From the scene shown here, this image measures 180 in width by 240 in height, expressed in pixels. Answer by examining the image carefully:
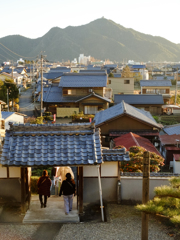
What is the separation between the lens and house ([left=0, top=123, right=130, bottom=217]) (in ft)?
26.3

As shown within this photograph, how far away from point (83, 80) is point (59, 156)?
112ft

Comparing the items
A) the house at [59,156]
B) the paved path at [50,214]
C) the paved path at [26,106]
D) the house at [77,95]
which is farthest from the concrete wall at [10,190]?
the house at [77,95]

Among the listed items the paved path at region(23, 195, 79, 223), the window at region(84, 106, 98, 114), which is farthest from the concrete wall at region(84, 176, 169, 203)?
the window at region(84, 106, 98, 114)

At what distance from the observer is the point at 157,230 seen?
26.6ft

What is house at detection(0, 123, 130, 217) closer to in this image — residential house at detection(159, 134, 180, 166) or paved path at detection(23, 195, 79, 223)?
paved path at detection(23, 195, 79, 223)

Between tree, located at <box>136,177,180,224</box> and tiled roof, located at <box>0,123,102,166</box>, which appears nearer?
tree, located at <box>136,177,180,224</box>

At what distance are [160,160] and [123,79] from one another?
128 feet

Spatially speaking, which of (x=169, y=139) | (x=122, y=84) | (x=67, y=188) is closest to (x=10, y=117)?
(x=169, y=139)

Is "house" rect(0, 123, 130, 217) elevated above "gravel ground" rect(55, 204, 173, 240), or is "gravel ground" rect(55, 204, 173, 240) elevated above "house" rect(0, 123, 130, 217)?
"house" rect(0, 123, 130, 217)

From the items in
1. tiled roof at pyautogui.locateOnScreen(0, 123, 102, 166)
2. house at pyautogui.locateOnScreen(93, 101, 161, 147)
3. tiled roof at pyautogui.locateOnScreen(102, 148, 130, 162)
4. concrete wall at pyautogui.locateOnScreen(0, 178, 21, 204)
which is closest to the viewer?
tiled roof at pyautogui.locateOnScreen(0, 123, 102, 166)

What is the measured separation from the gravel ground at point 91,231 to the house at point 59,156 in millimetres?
909

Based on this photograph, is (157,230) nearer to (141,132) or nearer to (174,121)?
(141,132)

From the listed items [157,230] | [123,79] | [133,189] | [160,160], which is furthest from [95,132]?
[123,79]

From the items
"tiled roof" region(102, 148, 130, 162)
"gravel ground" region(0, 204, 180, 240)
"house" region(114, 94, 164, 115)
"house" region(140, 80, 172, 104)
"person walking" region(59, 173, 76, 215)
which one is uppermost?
"house" region(140, 80, 172, 104)
